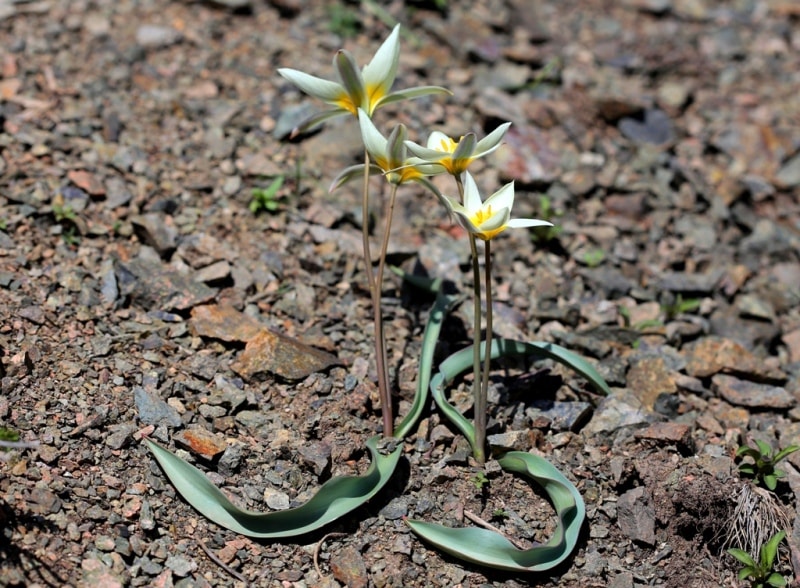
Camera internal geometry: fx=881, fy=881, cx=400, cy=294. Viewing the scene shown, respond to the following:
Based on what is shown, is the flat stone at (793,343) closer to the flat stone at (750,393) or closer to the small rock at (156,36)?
the flat stone at (750,393)

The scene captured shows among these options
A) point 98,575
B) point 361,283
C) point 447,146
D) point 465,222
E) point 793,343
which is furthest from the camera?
point 793,343

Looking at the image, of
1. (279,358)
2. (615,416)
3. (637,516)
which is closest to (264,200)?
(279,358)

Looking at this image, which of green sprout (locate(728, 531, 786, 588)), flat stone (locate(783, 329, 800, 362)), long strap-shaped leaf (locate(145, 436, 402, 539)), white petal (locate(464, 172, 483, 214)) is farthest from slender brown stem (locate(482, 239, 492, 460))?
flat stone (locate(783, 329, 800, 362))

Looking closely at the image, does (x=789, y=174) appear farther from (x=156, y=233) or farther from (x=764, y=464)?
(x=156, y=233)

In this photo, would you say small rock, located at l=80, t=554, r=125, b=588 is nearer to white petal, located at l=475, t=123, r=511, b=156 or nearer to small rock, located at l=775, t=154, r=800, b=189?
white petal, located at l=475, t=123, r=511, b=156

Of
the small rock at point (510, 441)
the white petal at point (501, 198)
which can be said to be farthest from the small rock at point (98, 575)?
the white petal at point (501, 198)

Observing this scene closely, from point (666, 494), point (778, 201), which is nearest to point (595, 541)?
point (666, 494)
